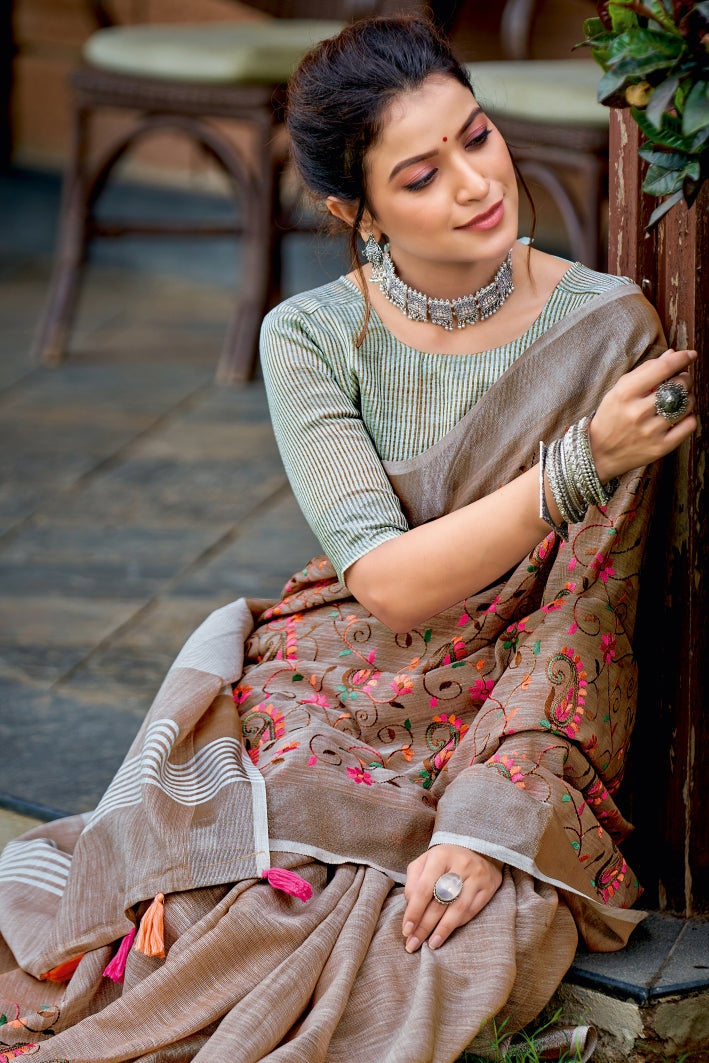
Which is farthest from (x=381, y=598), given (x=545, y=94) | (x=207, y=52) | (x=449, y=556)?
(x=207, y=52)

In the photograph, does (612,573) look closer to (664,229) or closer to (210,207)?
(664,229)

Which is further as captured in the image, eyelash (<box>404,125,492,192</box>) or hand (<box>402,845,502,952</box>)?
eyelash (<box>404,125,492,192</box>)

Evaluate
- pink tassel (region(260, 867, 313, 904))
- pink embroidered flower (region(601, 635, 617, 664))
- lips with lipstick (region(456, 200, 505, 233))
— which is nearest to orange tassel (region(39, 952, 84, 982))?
pink tassel (region(260, 867, 313, 904))

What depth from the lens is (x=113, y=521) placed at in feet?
10.1

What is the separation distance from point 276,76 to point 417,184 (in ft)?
6.56

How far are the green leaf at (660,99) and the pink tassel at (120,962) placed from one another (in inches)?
39.8

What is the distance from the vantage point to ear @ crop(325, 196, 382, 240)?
1715 mm

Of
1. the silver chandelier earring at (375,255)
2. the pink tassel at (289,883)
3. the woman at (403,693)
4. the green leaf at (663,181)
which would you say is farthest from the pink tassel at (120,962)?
the green leaf at (663,181)

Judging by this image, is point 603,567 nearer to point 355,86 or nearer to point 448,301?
point 448,301

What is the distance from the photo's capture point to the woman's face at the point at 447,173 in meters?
1.59

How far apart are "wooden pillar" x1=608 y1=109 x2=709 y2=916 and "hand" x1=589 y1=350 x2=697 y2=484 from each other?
0.14 m

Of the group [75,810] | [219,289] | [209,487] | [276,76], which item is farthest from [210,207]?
[75,810]

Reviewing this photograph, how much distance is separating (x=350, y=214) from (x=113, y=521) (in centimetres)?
148

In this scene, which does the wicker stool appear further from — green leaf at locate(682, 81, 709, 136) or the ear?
green leaf at locate(682, 81, 709, 136)
